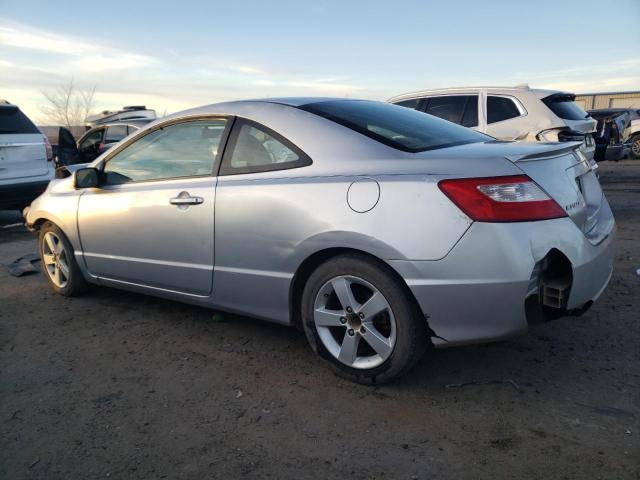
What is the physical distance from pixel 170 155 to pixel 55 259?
1.66 m

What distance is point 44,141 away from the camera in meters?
7.81

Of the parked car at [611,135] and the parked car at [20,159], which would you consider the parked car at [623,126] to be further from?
the parked car at [20,159]

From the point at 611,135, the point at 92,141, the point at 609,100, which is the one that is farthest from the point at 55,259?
the point at 609,100

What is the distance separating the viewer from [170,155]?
369cm

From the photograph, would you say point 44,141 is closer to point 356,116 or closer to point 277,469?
point 356,116

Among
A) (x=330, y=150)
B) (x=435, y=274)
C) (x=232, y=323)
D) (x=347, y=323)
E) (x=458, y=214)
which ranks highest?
(x=330, y=150)

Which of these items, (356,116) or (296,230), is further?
(356,116)

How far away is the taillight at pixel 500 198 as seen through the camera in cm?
242

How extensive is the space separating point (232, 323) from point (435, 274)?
1831 millimetres

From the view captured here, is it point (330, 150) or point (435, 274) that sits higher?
point (330, 150)

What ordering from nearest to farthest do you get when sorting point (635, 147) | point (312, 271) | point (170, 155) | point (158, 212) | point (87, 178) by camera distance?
point (312, 271) < point (158, 212) < point (170, 155) < point (87, 178) < point (635, 147)

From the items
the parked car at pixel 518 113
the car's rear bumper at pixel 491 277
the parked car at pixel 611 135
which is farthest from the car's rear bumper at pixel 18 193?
the parked car at pixel 611 135

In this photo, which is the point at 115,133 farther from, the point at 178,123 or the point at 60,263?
the point at 178,123

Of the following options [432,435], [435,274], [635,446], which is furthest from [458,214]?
[635,446]
